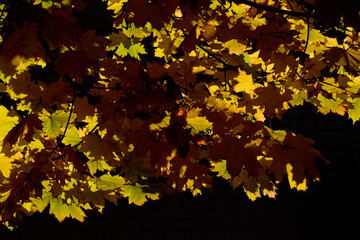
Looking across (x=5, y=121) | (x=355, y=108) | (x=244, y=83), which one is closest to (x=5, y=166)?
(x=5, y=121)

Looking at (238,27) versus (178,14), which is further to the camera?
(178,14)

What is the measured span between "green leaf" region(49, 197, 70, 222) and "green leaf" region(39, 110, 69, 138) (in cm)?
73

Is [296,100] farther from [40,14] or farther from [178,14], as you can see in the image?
[40,14]

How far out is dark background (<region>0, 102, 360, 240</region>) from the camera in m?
4.97

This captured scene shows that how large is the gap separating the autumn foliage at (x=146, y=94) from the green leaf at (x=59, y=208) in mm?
13

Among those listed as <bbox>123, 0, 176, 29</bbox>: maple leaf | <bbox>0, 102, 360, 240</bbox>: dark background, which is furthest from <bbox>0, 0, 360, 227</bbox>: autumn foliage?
<bbox>0, 102, 360, 240</bbox>: dark background

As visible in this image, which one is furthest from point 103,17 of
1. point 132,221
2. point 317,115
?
point 317,115

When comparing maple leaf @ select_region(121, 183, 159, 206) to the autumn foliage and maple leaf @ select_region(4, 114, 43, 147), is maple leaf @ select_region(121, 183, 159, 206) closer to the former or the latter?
the autumn foliage

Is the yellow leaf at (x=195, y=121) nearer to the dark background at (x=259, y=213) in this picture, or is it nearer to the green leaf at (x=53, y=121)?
the green leaf at (x=53, y=121)

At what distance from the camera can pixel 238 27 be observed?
2.51 meters

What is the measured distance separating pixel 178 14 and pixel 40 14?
4.81 ft

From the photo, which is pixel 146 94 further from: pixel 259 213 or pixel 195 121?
pixel 259 213

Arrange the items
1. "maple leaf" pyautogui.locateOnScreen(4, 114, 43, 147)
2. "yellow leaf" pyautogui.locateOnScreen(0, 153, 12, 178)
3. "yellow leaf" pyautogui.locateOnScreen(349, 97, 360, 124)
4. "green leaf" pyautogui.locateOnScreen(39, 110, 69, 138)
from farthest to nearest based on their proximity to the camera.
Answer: "yellow leaf" pyautogui.locateOnScreen(349, 97, 360, 124)
"green leaf" pyautogui.locateOnScreen(39, 110, 69, 138)
"yellow leaf" pyautogui.locateOnScreen(0, 153, 12, 178)
"maple leaf" pyautogui.locateOnScreen(4, 114, 43, 147)

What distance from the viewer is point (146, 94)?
6.92ft
